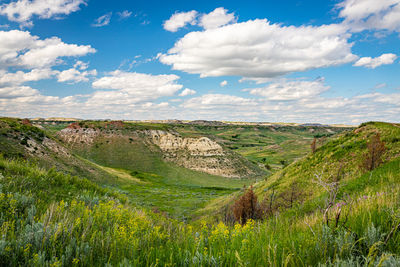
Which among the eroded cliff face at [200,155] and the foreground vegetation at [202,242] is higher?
the foreground vegetation at [202,242]

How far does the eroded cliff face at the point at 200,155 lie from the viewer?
91.6 metres

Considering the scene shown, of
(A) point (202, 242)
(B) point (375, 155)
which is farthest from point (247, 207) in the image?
(A) point (202, 242)

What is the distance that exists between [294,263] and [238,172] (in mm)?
92345

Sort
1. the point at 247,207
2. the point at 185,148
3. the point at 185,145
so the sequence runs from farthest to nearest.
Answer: the point at 185,145, the point at 185,148, the point at 247,207

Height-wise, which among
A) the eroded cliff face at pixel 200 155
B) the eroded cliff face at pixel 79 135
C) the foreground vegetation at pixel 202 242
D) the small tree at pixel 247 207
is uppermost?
the foreground vegetation at pixel 202 242

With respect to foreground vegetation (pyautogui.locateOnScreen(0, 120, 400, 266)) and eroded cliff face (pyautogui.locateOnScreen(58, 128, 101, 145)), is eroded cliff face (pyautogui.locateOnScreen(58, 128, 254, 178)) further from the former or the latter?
foreground vegetation (pyautogui.locateOnScreen(0, 120, 400, 266))

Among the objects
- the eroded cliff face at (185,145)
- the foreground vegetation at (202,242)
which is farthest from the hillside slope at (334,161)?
the eroded cliff face at (185,145)

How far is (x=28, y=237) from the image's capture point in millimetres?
2750

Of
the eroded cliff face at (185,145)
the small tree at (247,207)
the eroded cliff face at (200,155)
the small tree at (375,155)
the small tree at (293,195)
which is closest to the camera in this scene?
the small tree at (375,155)

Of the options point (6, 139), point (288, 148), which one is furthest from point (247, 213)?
point (288, 148)

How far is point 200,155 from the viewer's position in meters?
94.3

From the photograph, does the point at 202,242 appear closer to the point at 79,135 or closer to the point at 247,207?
the point at 247,207

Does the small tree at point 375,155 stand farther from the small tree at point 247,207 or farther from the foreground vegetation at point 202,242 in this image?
the foreground vegetation at point 202,242

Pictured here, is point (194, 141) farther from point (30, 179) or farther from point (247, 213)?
point (30, 179)
